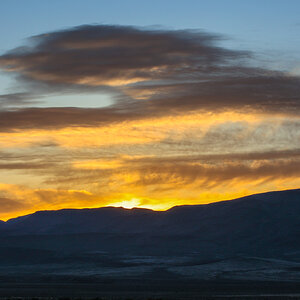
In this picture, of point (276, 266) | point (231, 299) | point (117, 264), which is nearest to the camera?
point (231, 299)

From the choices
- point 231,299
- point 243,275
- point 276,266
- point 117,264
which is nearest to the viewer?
point 231,299

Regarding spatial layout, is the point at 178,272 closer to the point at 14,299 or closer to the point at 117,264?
the point at 117,264

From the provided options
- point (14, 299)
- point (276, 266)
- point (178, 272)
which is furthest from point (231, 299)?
point (276, 266)

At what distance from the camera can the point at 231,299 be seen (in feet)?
241

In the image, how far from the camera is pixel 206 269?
160 meters

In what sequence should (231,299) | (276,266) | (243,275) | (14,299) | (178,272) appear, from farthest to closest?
(276,266) < (178,272) < (243,275) < (231,299) < (14,299)

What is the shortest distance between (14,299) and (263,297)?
27847 mm

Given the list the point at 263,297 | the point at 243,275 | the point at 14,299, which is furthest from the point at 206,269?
the point at 14,299

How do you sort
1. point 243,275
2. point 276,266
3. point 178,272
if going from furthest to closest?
point 276,266, point 178,272, point 243,275

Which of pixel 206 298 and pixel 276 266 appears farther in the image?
pixel 276 266

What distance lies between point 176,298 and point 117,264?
124 m

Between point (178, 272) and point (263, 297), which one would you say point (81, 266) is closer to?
point (178, 272)

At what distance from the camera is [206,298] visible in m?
76.4

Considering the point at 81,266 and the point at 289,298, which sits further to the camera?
the point at 81,266
